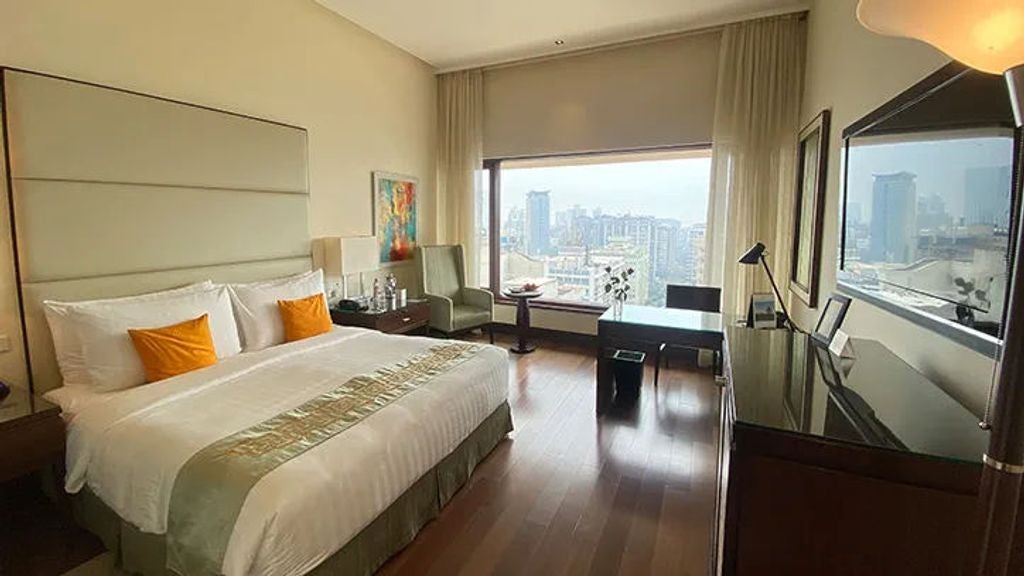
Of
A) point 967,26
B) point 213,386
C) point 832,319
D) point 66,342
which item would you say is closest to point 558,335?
point 832,319

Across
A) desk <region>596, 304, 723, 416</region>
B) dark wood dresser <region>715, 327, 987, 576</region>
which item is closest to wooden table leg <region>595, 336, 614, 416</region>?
desk <region>596, 304, 723, 416</region>

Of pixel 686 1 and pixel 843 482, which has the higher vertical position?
pixel 686 1

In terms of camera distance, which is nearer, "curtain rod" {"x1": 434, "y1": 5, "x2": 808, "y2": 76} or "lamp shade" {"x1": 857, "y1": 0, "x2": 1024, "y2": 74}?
"lamp shade" {"x1": 857, "y1": 0, "x2": 1024, "y2": 74}

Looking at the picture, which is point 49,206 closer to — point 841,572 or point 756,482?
point 756,482

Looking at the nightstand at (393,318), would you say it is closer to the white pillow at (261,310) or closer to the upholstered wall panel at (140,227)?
the white pillow at (261,310)

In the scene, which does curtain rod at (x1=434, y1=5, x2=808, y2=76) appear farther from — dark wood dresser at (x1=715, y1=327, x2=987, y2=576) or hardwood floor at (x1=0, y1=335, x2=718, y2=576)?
dark wood dresser at (x1=715, y1=327, x2=987, y2=576)

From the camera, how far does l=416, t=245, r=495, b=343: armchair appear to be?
16.4 ft

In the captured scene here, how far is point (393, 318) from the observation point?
14.2ft

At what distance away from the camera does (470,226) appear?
5.77 m

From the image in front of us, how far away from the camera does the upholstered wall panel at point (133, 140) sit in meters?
2.43

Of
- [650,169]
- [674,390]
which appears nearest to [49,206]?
[674,390]

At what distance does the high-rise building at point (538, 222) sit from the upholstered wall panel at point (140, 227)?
9.38 ft

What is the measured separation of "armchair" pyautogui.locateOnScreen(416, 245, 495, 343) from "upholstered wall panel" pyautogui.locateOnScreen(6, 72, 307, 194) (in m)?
1.81

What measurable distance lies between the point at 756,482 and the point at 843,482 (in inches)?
7.1
